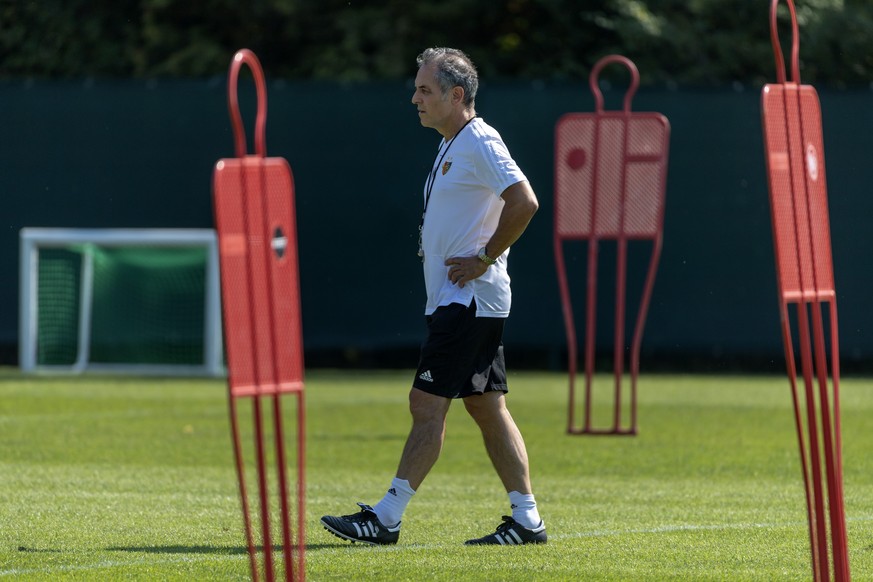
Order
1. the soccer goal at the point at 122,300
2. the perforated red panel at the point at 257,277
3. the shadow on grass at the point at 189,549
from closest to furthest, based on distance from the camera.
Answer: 1. the perforated red panel at the point at 257,277
2. the shadow on grass at the point at 189,549
3. the soccer goal at the point at 122,300

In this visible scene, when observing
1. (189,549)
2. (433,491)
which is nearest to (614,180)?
(433,491)

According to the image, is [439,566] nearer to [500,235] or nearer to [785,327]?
[500,235]

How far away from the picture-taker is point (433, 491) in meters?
9.03

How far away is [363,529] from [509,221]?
135 centimetres

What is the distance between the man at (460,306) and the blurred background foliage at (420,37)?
1280 centimetres

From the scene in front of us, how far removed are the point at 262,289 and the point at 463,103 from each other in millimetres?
2758

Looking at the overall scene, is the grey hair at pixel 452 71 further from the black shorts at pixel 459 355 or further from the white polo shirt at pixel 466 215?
the black shorts at pixel 459 355

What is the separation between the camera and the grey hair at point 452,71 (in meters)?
7.05

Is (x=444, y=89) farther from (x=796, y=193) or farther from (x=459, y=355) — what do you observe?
(x=796, y=193)

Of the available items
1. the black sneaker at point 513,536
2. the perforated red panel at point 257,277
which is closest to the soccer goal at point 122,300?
the black sneaker at point 513,536

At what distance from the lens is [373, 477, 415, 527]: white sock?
23.2 ft

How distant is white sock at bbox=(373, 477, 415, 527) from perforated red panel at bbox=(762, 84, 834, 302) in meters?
2.45

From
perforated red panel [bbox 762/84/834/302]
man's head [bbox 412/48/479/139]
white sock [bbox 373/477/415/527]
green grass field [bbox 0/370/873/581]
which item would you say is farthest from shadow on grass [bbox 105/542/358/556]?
perforated red panel [bbox 762/84/834/302]

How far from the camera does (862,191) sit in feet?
56.9
